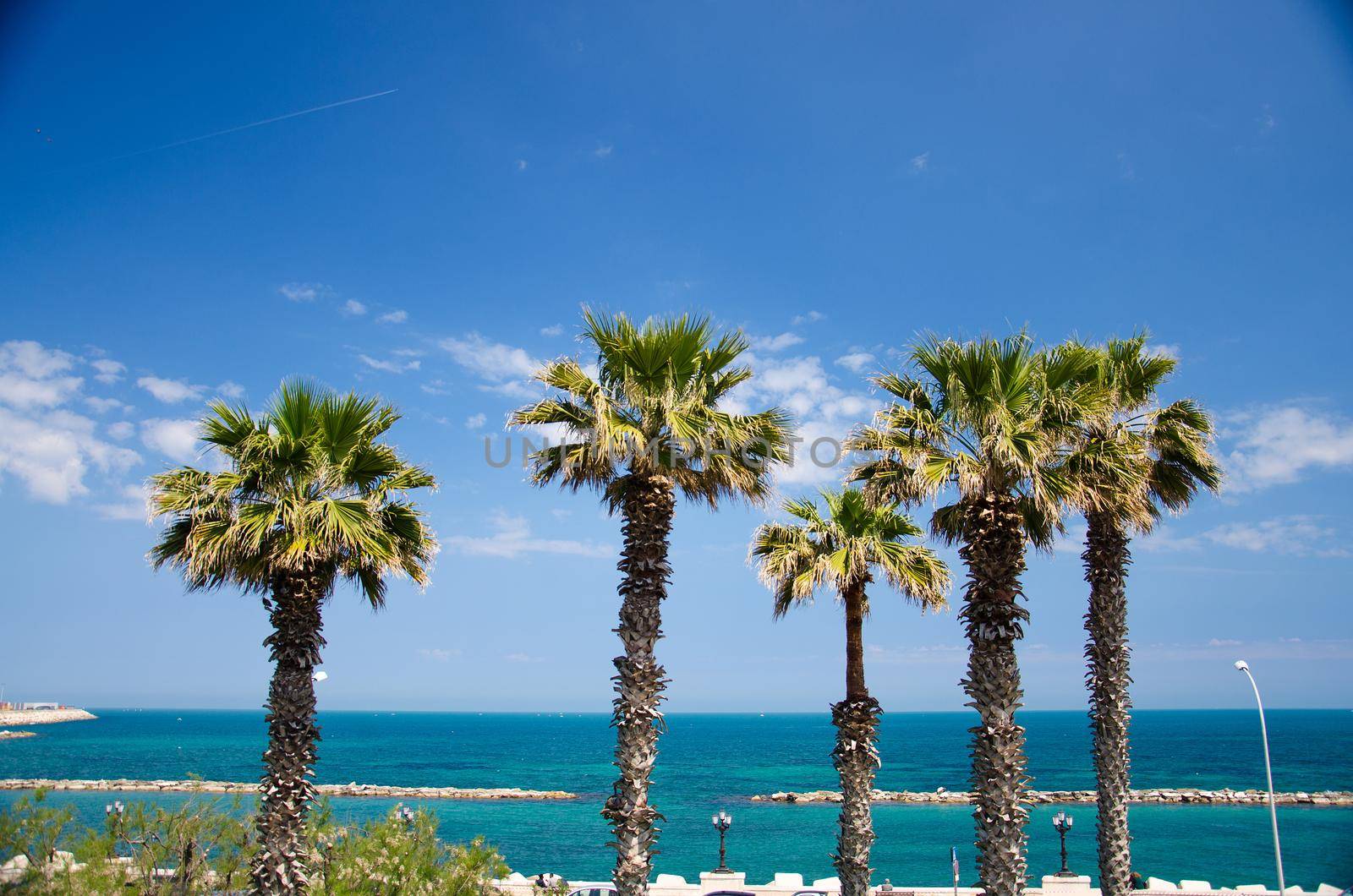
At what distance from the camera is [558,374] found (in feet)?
36.3

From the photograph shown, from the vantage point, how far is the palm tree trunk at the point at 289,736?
31.3 feet

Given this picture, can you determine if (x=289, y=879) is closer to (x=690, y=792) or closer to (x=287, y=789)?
(x=287, y=789)

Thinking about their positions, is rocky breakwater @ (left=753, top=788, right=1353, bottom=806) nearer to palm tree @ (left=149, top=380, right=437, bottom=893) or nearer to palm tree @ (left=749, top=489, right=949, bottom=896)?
palm tree @ (left=749, top=489, right=949, bottom=896)

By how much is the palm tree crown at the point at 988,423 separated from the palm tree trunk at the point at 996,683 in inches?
19.6

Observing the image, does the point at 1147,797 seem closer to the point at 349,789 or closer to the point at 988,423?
the point at 349,789

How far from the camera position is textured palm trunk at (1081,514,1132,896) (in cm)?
1284

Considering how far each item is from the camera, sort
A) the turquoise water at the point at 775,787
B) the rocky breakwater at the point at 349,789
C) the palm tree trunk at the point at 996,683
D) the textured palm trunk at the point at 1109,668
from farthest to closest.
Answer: the rocky breakwater at the point at 349,789 → the turquoise water at the point at 775,787 → the textured palm trunk at the point at 1109,668 → the palm tree trunk at the point at 996,683

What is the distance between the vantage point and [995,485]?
35.1 ft

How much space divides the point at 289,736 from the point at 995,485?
9.10 meters

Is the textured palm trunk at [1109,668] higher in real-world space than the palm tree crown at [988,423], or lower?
lower

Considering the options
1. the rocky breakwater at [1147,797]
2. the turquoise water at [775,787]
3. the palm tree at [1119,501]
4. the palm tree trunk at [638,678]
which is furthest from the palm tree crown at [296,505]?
the rocky breakwater at [1147,797]

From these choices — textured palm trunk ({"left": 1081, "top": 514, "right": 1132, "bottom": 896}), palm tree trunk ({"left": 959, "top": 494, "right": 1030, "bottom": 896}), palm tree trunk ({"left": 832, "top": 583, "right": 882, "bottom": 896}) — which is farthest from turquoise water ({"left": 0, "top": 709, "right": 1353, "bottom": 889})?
textured palm trunk ({"left": 1081, "top": 514, "right": 1132, "bottom": 896})

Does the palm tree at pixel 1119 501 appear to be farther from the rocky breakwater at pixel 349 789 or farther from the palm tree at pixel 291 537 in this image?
the rocky breakwater at pixel 349 789

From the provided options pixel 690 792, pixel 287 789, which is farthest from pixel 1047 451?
pixel 690 792
